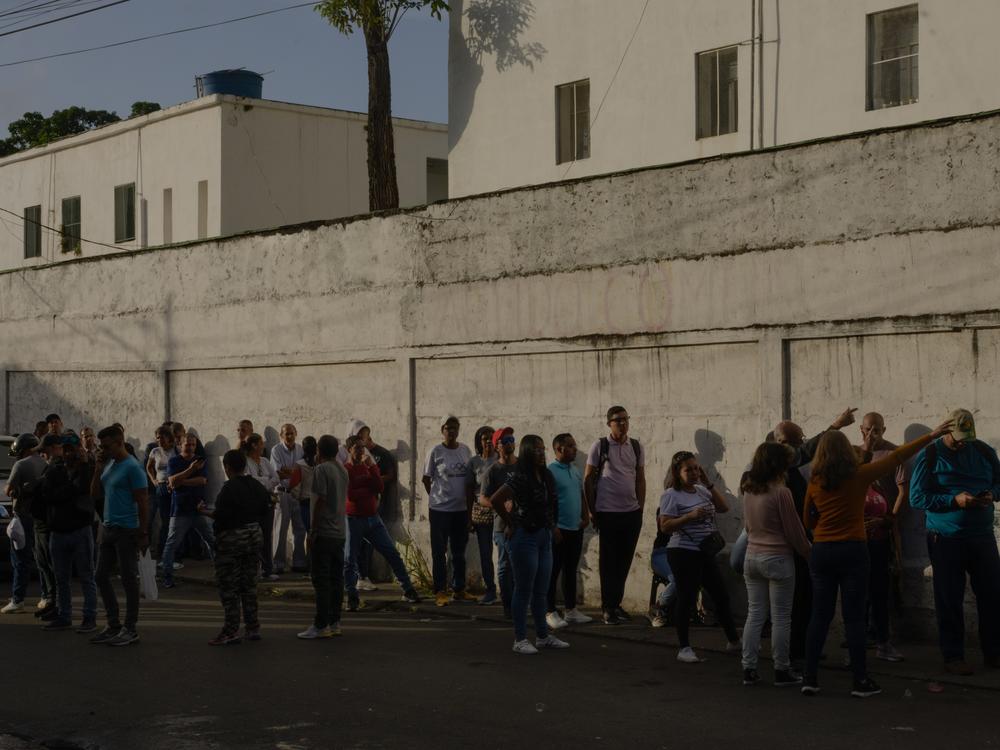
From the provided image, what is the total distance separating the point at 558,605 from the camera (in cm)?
1369

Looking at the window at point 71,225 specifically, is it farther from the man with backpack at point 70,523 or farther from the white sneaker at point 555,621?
the white sneaker at point 555,621

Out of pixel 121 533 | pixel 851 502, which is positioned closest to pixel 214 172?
pixel 121 533

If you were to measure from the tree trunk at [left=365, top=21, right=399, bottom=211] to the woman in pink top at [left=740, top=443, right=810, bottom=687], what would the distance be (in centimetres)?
1630

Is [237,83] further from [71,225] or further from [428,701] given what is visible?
[428,701]

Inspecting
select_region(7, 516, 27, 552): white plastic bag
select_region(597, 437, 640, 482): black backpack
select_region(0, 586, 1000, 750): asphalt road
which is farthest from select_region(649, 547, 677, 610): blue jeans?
select_region(7, 516, 27, 552): white plastic bag

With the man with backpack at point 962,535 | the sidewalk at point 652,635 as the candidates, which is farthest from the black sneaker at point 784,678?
the man with backpack at point 962,535

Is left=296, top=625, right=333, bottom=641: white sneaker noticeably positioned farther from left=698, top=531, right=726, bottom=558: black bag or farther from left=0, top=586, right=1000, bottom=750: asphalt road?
left=698, top=531, right=726, bottom=558: black bag

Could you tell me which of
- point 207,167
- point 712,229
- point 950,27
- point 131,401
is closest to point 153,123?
point 207,167

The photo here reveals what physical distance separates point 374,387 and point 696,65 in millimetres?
7577

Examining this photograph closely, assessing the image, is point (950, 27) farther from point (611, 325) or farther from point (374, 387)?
point (374, 387)

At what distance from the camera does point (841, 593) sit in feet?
30.2

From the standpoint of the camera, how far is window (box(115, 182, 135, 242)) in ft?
102

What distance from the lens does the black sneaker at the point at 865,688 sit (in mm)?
9234

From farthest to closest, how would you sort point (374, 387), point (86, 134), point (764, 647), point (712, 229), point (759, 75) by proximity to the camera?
1. point (86, 134)
2. point (759, 75)
3. point (374, 387)
4. point (712, 229)
5. point (764, 647)
